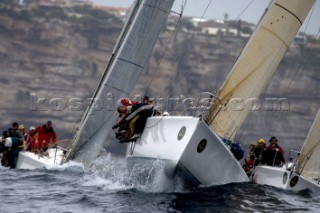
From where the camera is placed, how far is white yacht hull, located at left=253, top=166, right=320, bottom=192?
59.1 ft

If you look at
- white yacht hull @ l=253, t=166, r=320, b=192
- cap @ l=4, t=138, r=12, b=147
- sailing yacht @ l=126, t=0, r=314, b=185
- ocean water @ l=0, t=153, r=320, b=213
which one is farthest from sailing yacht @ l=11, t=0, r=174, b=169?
white yacht hull @ l=253, t=166, r=320, b=192

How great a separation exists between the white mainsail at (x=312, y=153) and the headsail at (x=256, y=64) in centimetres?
229

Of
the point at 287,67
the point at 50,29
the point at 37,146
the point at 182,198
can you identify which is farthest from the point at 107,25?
the point at 182,198

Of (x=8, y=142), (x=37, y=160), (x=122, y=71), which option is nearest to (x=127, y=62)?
(x=122, y=71)

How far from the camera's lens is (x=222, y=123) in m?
16.7

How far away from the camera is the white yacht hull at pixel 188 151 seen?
571 inches

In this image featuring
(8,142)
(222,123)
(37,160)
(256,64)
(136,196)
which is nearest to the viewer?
(136,196)

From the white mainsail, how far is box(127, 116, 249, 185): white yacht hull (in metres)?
3.08

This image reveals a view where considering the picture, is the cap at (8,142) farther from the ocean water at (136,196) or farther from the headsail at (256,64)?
the headsail at (256,64)

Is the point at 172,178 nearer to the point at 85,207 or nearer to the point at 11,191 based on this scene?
the point at 85,207

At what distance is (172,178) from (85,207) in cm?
182

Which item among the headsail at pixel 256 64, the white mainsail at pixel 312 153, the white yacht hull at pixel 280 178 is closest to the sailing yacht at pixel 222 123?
the headsail at pixel 256 64

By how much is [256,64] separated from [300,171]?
3.05 meters

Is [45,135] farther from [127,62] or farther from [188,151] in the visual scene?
[188,151]
